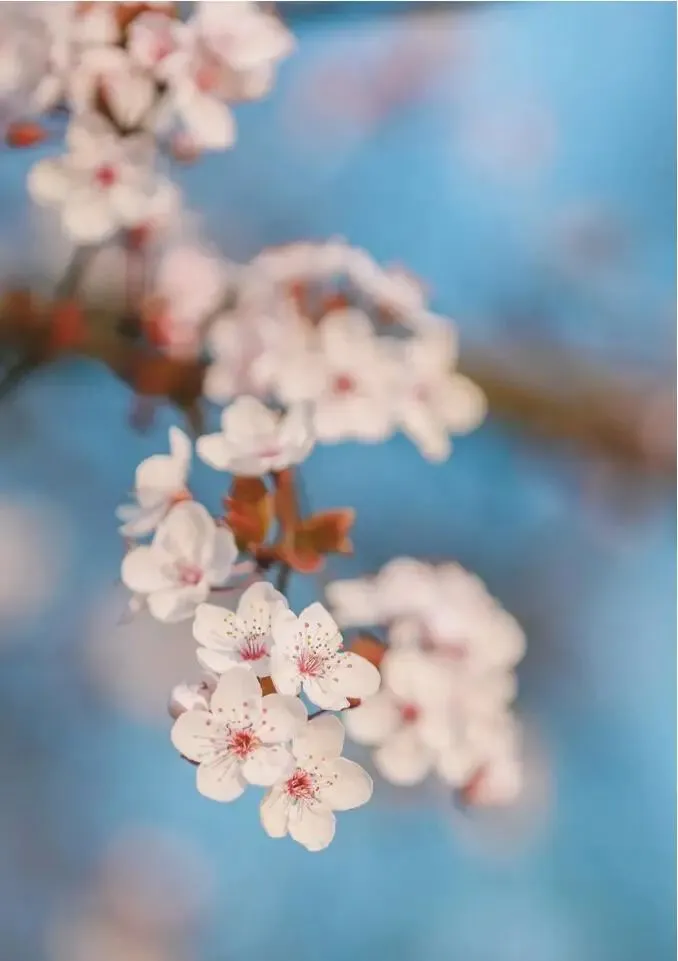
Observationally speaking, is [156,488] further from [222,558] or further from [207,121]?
[207,121]

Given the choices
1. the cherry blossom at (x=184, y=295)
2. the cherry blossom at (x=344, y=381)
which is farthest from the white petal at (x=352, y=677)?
the cherry blossom at (x=184, y=295)

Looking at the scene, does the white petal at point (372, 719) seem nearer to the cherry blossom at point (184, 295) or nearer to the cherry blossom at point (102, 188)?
the cherry blossom at point (184, 295)

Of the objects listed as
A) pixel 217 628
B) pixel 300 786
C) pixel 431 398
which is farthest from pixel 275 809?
pixel 431 398

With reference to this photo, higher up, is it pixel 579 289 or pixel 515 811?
pixel 579 289

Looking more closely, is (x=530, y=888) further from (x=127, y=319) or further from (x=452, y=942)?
(x=127, y=319)

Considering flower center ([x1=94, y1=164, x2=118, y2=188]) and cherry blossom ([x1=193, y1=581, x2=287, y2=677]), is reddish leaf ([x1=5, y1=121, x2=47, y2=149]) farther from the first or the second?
cherry blossom ([x1=193, y1=581, x2=287, y2=677])

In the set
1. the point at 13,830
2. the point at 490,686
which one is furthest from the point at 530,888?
the point at 13,830
